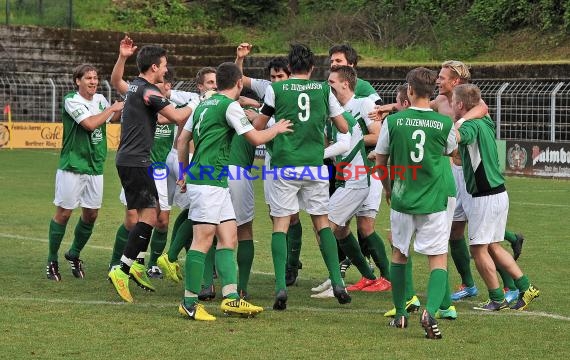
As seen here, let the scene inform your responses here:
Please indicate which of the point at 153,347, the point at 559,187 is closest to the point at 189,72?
the point at 559,187

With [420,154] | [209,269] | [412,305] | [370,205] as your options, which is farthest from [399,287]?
[370,205]

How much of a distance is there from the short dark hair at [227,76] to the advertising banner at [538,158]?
16.1 meters

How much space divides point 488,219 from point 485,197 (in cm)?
18

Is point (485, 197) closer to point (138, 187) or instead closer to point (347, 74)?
point (347, 74)

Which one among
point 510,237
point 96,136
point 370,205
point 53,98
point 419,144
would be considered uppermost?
point 53,98

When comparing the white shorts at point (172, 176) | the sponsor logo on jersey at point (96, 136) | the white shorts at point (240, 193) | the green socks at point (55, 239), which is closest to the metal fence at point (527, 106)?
the white shorts at point (172, 176)

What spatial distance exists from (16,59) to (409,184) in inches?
1200

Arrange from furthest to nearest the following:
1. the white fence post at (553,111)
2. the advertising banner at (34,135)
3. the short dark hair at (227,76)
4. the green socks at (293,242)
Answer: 1. the advertising banner at (34,135)
2. the white fence post at (553,111)
3. the green socks at (293,242)
4. the short dark hair at (227,76)

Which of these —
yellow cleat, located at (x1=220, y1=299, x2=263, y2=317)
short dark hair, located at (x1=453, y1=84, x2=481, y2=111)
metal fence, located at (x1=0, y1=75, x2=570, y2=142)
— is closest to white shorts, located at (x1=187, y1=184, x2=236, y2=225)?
yellow cleat, located at (x1=220, y1=299, x2=263, y2=317)

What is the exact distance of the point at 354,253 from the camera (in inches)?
401

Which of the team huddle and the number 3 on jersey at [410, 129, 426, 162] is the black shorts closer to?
the team huddle

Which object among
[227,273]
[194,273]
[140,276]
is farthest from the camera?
[140,276]

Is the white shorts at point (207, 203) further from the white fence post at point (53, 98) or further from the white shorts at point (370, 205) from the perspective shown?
the white fence post at point (53, 98)
